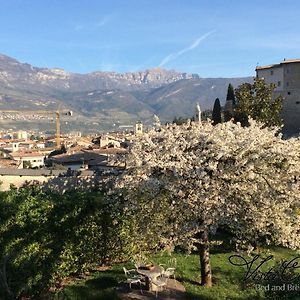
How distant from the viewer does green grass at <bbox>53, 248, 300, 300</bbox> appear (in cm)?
1355

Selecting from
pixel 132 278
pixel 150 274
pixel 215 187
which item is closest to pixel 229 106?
pixel 132 278

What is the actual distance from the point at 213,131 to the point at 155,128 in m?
2.72

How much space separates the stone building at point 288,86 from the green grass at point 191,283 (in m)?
49.2

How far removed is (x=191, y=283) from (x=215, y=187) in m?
3.87

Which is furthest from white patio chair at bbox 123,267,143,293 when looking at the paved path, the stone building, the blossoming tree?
the stone building

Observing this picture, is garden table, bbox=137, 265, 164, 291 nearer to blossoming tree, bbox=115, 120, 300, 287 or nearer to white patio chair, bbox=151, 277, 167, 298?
white patio chair, bbox=151, 277, 167, 298

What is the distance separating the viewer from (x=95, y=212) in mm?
15555

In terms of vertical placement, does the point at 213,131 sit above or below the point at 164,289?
above

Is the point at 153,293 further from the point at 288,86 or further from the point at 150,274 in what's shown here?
the point at 288,86

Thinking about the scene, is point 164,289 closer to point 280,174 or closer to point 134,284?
point 134,284

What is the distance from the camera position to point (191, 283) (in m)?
14.7

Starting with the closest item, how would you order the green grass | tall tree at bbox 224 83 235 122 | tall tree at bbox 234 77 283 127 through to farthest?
the green grass, tall tree at bbox 234 77 283 127, tall tree at bbox 224 83 235 122

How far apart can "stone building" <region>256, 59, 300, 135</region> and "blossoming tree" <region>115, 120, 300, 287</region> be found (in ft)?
168

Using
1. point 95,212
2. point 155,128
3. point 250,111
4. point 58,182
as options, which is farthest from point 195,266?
point 250,111
